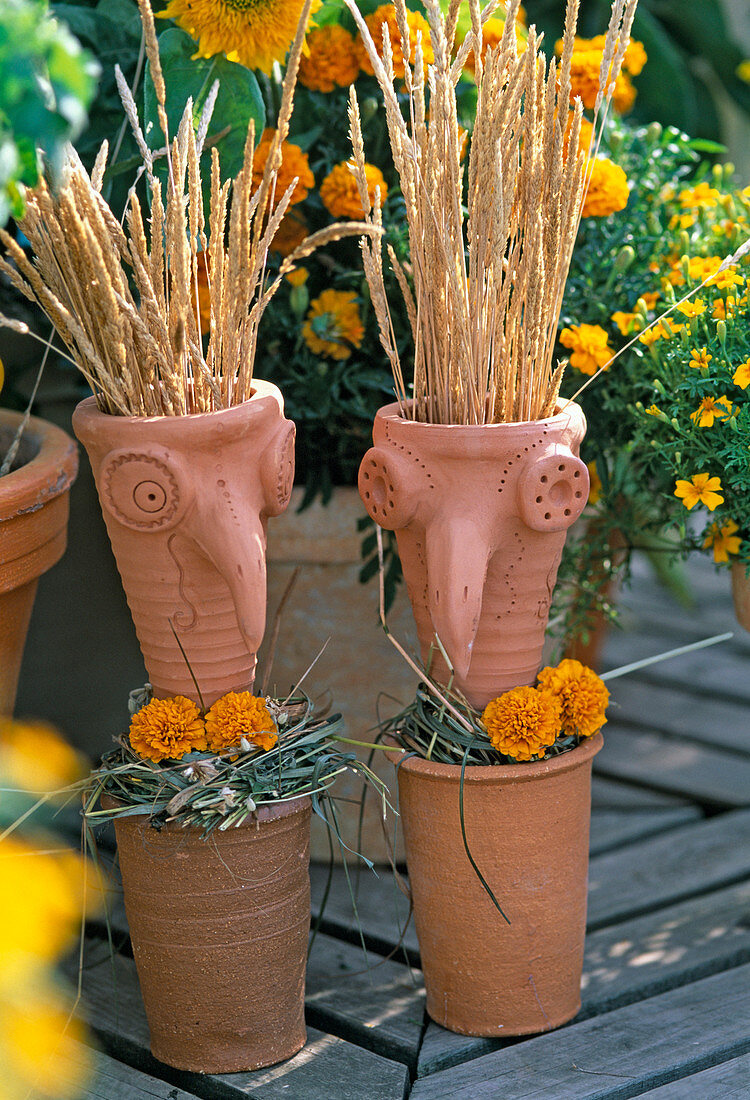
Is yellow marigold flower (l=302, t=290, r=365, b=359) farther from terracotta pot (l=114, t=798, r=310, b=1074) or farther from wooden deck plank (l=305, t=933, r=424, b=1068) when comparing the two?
wooden deck plank (l=305, t=933, r=424, b=1068)

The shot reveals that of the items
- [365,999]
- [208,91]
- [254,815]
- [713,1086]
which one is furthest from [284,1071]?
[208,91]

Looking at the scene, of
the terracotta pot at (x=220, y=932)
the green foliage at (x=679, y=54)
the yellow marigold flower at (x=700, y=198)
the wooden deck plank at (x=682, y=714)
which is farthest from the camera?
the green foliage at (x=679, y=54)

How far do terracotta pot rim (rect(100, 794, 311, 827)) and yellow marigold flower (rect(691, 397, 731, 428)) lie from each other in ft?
1.82

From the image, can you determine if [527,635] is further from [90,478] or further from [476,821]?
[90,478]

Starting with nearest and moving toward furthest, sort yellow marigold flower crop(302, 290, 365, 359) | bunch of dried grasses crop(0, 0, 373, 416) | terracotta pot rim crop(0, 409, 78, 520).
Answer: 1. bunch of dried grasses crop(0, 0, 373, 416)
2. terracotta pot rim crop(0, 409, 78, 520)
3. yellow marigold flower crop(302, 290, 365, 359)

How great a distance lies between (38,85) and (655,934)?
113cm

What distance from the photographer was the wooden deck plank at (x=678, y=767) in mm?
1632

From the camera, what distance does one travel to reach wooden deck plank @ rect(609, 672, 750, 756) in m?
1.81

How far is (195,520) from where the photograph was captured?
98 centimetres

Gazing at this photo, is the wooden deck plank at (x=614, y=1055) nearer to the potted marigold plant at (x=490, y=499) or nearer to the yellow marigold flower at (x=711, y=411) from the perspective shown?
the potted marigold plant at (x=490, y=499)

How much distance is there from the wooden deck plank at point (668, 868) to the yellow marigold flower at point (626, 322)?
704mm

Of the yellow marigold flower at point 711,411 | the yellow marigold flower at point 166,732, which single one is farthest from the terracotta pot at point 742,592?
the yellow marigold flower at point 166,732

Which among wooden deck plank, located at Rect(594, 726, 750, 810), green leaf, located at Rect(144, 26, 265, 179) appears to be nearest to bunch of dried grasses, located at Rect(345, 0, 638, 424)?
green leaf, located at Rect(144, 26, 265, 179)

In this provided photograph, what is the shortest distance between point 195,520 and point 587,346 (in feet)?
1.71
